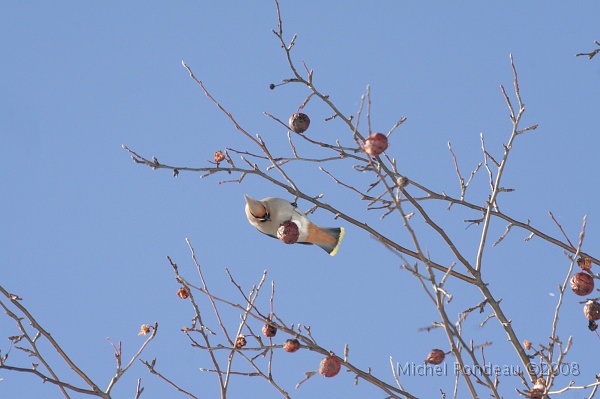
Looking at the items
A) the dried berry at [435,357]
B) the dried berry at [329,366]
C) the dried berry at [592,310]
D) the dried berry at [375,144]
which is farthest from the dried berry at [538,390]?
the dried berry at [375,144]

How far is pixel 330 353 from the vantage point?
132 inches

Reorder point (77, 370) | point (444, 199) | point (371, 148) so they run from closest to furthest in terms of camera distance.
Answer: point (371, 148) < point (77, 370) < point (444, 199)

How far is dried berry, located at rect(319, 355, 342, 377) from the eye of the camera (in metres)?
3.37

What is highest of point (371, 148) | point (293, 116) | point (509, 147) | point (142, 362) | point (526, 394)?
point (293, 116)

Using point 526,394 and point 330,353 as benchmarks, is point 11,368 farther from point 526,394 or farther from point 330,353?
point 526,394

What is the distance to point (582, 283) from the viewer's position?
3.69 m

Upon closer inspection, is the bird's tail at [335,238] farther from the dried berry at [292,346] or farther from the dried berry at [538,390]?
the dried berry at [538,390]

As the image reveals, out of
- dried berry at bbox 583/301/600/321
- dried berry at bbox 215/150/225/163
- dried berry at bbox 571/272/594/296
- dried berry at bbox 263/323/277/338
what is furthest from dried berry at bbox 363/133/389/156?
dried berry at bbox 583/301/600/321

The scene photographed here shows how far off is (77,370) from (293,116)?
151cm

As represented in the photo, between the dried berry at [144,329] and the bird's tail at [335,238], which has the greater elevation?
the bird's tail at [335,238]

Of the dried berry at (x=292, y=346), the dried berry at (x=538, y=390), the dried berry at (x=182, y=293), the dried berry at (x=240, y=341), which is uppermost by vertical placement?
the dried berry at (x=182, y=293)

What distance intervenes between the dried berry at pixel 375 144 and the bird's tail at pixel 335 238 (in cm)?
230

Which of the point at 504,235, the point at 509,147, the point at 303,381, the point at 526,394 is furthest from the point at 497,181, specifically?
the point at 303,381

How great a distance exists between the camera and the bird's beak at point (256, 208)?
469 cm
